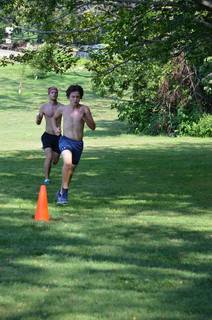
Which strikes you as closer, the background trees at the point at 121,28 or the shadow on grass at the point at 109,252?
the shadow on grass at the point at 109,252

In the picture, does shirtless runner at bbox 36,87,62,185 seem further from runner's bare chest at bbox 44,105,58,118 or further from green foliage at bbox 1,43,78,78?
green foliage at bbox 1,43,78,78

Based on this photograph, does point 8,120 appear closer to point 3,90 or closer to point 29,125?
point 29,125

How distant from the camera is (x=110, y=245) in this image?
8188 millimetres

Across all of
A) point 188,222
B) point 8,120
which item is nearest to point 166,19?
point 188,222

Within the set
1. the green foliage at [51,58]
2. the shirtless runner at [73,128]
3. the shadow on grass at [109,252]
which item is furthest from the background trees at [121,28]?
the shadow on grass at [109,252]

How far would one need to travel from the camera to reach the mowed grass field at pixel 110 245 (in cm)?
570

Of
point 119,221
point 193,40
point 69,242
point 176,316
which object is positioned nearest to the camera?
point 176,316

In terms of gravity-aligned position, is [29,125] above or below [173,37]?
below

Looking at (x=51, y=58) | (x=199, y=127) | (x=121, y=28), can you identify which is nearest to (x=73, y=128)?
(x=121, y=28)

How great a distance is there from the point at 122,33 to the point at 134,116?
60.4 feet

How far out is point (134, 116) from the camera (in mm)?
34375

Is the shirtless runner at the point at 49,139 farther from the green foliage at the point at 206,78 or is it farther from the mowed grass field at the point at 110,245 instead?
the green foliage at the point at 206,78

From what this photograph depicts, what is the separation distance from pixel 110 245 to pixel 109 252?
0.43 meters

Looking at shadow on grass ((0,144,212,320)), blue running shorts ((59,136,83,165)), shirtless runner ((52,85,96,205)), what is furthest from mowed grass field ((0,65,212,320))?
blue running shorts ((59,136,83,165))
